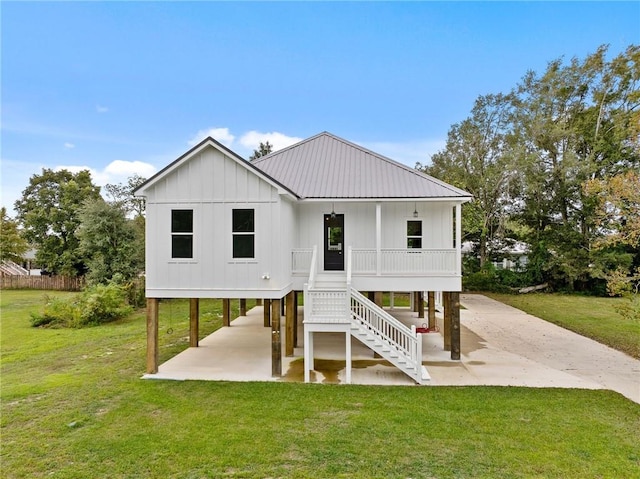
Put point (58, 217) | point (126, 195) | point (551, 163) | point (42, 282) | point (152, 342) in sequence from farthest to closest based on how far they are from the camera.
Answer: point (126, 195), point (58, 217), point (42, 282), point (551, 163), point (152, 342)

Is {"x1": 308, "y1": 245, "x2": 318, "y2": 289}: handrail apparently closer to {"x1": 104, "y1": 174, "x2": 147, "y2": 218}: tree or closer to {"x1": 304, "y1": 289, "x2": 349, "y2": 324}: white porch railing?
{"x1": 304, "y1": 289, "x2": 349, "y2": 324}: white porch railing

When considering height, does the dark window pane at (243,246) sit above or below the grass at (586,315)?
above

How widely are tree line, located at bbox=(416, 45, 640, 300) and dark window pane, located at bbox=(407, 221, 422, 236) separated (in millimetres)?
16601

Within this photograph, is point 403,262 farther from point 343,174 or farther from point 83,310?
point 83,310

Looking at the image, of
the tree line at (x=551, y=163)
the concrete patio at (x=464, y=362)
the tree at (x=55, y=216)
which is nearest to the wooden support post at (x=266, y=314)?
the concrete patio at (x=464, y=362)

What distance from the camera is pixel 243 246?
33.0 ft

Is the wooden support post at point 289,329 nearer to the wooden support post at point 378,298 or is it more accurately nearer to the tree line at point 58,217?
the wooden support post at point 378,298

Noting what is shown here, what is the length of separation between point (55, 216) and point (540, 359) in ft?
125

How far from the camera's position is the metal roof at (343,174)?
463 inches

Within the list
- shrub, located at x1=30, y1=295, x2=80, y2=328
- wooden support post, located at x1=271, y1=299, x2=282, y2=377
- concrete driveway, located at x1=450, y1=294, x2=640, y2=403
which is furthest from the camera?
shrub, located at x1=30, y1=295, x2=80, y2=328

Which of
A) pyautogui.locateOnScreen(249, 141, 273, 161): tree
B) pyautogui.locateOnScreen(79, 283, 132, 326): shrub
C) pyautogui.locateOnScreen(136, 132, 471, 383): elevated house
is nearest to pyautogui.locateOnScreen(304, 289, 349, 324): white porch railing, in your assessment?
pyautogui.locateOnScreen(136, 132, 471, 383): elevated house

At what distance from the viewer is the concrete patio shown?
9516mm

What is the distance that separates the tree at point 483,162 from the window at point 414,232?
17.2 m

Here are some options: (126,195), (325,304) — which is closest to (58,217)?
(126,195)
